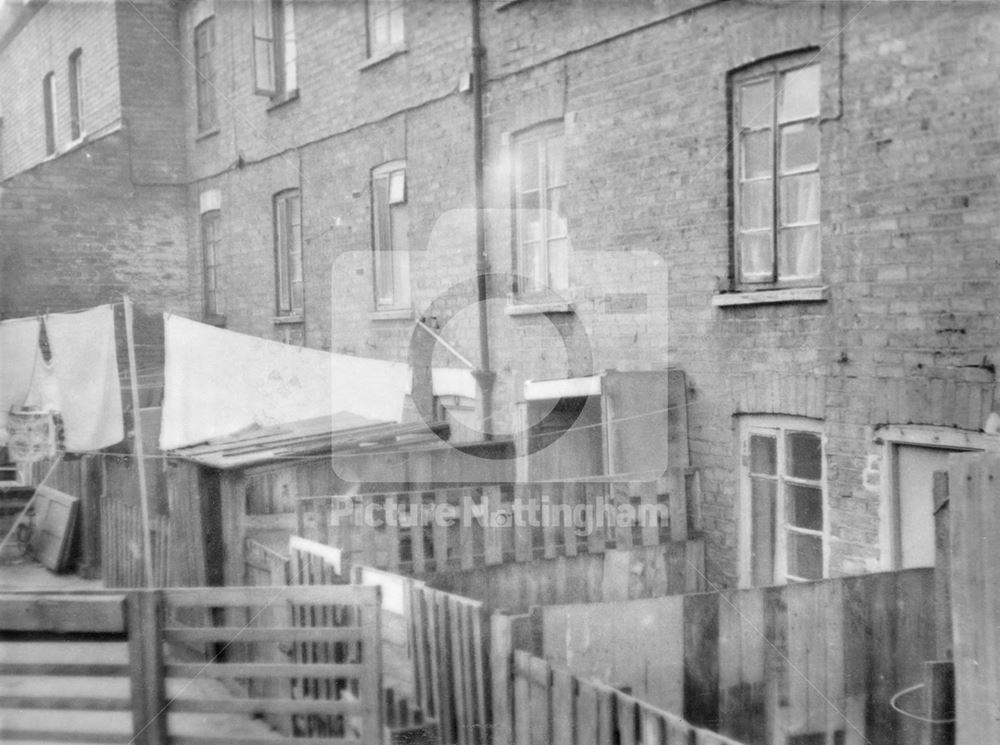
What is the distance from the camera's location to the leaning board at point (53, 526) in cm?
961

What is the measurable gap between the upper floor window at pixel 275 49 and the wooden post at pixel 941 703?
1021 centimetres

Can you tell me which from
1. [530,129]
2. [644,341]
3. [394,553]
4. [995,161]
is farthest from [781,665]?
[530,129]

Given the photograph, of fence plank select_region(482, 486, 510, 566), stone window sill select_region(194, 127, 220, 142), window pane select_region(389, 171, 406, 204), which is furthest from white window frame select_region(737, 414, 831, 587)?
stone window sill select_region(194, 127, 220, 142)

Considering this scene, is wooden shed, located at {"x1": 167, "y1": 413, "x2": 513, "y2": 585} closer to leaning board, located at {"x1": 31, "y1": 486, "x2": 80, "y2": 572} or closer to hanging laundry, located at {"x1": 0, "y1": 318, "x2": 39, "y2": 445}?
leaning board, located at {"x1": 31, "y1": 486, "x2": 80, "y2": 572}

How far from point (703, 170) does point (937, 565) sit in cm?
385

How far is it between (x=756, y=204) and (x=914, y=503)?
2.23 m

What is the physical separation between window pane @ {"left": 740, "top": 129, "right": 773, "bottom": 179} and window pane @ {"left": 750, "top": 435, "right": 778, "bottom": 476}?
1783 mm

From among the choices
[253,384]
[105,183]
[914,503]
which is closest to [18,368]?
[253,384]

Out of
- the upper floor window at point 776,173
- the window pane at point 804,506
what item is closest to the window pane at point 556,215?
the upper floor window at point 776,173

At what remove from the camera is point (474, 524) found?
591 centimetres

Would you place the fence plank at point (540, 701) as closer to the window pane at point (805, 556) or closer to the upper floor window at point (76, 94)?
the window pane at point (805, 556)

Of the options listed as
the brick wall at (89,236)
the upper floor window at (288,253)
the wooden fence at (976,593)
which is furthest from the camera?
the brick wall at (89,236)

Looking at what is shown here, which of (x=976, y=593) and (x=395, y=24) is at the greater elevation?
(x=395, y=24)

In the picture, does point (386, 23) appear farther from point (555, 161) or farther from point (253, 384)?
point (253, 384)
